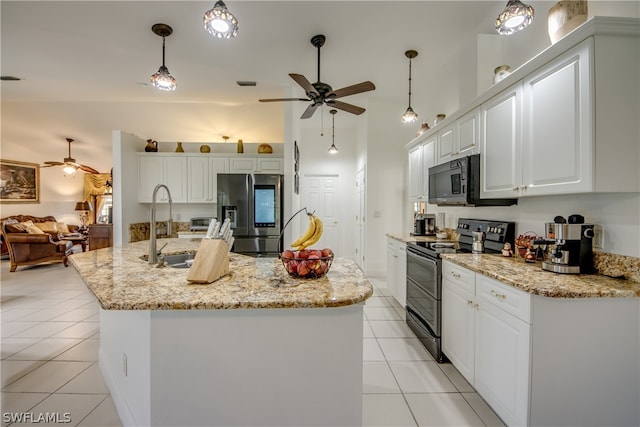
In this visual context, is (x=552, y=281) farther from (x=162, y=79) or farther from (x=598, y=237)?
(x=162, y=79)

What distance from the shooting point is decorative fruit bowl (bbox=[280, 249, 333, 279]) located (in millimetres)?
1498

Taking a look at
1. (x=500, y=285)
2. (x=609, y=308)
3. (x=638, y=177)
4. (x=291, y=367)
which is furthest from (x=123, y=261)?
(x=638, y=177)

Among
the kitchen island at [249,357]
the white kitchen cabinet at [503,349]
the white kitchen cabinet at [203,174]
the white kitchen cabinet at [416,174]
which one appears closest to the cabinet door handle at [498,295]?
the white kitchen cabinet at [503,349]

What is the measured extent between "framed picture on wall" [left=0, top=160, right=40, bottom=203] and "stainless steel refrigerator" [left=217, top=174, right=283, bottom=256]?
655 centimetres

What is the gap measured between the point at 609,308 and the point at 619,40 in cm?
138

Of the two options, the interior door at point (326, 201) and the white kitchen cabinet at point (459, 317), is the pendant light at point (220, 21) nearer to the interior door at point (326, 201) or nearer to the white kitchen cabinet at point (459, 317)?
the white kitchen cabinet at point (459, 317)

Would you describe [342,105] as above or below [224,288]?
above

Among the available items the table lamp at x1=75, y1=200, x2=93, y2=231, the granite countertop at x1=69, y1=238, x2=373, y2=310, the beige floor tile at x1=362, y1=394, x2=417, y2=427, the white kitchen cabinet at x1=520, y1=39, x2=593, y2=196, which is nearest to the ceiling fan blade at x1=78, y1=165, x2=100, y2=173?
the table lamp at x1=75, y1=200, x2=93, y2=231

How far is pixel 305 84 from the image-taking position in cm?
271

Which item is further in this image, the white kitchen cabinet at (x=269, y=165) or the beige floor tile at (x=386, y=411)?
the white kitchen cabinet at (x=269, y=165)

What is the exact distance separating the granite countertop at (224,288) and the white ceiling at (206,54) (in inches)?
90.8

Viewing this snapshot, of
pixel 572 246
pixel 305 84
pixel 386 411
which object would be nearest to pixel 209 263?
pixel 386 411

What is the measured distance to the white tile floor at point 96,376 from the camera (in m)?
1.77

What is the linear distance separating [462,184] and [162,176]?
4.86m
